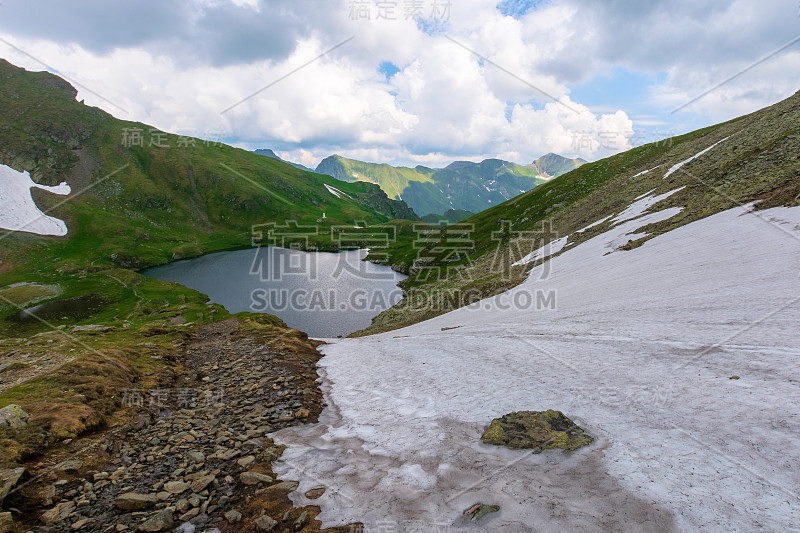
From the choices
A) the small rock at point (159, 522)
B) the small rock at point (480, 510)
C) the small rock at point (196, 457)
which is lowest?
the small rock at point (159, 522)

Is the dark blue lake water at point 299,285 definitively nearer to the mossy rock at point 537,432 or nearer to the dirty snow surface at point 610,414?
the dirty snow surface at point 610,414

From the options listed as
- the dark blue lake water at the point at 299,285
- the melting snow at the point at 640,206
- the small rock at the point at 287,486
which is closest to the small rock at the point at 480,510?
the small rock at the point at 287,486

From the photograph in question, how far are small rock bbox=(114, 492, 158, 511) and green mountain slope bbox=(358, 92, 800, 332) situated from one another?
135ft

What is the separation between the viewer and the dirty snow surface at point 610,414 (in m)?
7.20

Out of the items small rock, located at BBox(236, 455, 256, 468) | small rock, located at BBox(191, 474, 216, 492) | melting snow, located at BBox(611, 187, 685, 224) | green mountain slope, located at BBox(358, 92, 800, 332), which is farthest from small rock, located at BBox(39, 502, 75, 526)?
Result: melting snow, located at BBox(611, 187, 685, 224)

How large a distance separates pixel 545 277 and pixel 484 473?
125 feet

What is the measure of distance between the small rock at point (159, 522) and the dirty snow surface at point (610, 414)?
2939mm

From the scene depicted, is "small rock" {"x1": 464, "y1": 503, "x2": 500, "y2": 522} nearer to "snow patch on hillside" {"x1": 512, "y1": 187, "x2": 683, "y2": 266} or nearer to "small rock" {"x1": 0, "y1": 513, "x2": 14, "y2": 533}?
"small rock" {"x1": 0, "y1": 513, "x2": 14, "y2": 533}

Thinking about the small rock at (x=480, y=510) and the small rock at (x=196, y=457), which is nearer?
the small rock at (x=480, y=510)

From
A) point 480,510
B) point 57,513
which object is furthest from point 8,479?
point 480,510

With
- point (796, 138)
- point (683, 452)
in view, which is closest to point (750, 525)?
point (683, 452)

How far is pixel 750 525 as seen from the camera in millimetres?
6094

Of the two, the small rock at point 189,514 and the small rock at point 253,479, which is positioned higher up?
the small rock at point 253,479

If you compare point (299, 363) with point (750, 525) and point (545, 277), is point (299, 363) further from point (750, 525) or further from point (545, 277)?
point (545, 277)
